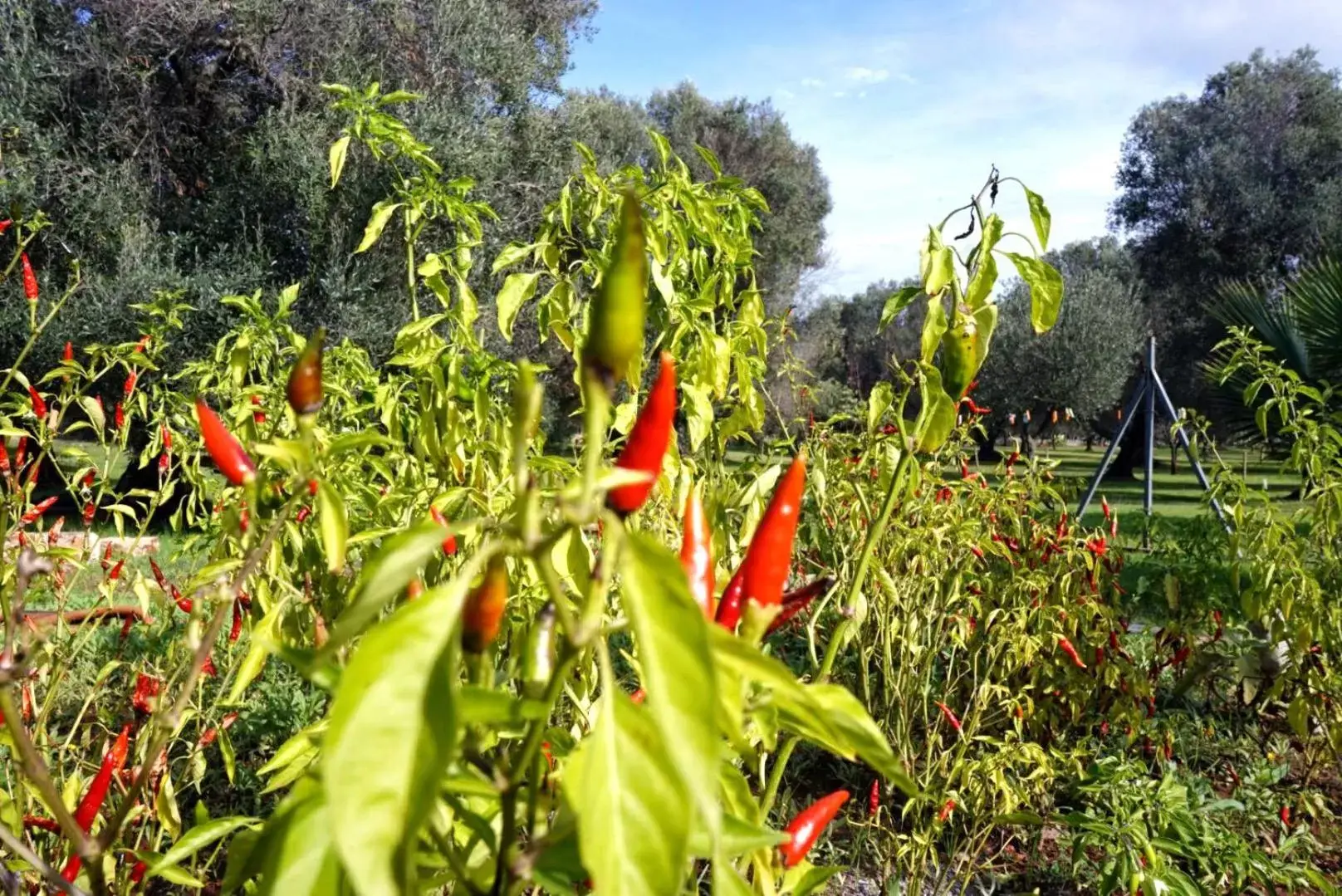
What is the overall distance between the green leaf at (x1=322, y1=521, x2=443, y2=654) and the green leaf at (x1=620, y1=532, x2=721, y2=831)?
→ 0.30ft

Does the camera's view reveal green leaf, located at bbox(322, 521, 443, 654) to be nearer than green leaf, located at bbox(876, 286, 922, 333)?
Yes

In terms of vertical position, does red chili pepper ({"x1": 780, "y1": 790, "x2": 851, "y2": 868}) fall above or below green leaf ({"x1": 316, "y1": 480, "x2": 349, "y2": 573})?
below

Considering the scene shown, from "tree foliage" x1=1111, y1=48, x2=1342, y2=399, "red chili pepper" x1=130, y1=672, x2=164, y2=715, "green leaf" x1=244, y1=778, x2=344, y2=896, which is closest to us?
"green leaf" x1=244, y1=778, x2=344, y2=896

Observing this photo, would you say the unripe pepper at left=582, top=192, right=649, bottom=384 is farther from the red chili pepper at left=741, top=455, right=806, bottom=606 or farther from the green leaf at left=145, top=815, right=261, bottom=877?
the green leaf at left=145, top=815, right=261, bottom=877

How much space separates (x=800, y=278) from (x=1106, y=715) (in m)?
16.7

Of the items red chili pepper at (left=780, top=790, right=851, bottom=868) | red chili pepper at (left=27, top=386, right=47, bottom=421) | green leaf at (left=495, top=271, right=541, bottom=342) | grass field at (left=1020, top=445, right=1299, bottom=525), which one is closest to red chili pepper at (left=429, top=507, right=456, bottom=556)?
green leaf at (left=495, top=271, right=541, bottom=342)

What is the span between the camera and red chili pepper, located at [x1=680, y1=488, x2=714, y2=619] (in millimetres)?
651

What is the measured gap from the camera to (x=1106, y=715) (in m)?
3.26

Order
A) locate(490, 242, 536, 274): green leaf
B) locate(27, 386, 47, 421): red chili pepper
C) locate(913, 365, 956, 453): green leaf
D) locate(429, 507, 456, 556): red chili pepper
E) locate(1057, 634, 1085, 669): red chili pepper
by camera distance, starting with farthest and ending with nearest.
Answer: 1. locate(1057, 634, 1085, 669): red chili pepper
2. locate(27, 386, 47, 421): red chili pepper
3. locate(490, 242, 536, 274): green leaf
4. locate(429, 507, 456, 556): red chili pepper
5. locate(913, 365, 956, 453): green leaf

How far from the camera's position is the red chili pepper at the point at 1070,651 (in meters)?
2.84

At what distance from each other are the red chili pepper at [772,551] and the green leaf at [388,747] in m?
0.25

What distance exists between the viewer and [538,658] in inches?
23.2

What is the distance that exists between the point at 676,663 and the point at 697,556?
245mm

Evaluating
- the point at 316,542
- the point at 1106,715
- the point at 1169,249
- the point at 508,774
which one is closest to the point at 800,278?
the point at 1169,249
